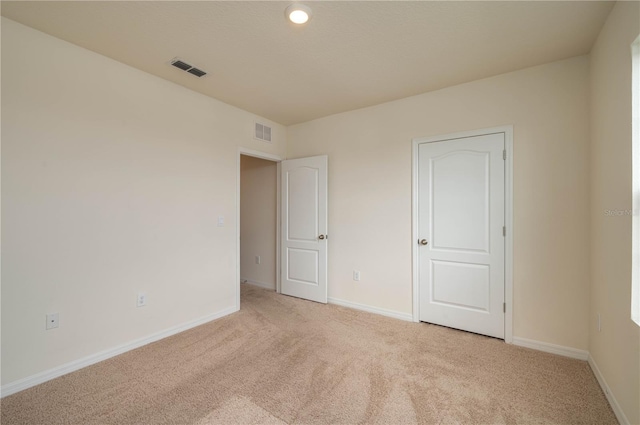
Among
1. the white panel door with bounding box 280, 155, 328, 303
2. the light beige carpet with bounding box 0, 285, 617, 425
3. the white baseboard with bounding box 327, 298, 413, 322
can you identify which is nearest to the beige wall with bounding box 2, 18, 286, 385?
the light beige carpet with bounding box 0, 285, 617, 425

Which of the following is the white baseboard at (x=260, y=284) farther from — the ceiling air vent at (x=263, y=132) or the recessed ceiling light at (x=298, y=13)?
the recessed ceiling light at (x=298, y=13)

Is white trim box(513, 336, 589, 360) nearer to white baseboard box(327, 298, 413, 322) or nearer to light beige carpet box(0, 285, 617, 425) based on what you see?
light beige carpet box(0, 285, 617, 425)

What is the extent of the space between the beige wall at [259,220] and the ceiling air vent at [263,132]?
55 cm

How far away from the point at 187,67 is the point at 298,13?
4.22 feet

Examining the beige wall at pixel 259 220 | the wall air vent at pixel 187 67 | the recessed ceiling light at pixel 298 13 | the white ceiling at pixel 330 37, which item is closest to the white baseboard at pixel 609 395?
the white ceiling at pixel 330 37

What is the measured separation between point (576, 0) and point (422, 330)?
112 inches

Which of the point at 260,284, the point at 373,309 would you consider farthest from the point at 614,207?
the point at 260,284

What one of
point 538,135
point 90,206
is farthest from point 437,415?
point 90,206

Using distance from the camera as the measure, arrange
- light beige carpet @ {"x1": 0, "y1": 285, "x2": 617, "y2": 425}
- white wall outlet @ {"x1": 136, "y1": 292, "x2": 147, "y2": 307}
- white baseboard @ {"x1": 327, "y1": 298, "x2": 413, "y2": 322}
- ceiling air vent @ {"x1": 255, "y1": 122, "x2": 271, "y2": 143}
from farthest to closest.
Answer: ceiling air vent @ {"x1": 255, "y1": 122, "x2": 271, "y2": 143} → white baseboard @ {"x1": 327, "y1": 298, "x2": 413, "y2": 322} → white wall outlet @ {"x1": 136, "y1": 292, "x2": 147, "y2": 307} → light beige carpet @ {"x1": 0, "y1": 285, "x2": 617, "y2": 425}

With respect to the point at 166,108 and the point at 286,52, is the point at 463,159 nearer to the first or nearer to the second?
the point at 286,52

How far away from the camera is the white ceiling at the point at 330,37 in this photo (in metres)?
1.76

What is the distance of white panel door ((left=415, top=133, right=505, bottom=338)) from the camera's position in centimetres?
261

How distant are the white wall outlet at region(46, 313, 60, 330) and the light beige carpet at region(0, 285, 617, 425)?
392 mm

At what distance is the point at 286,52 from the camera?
2.24 metres
